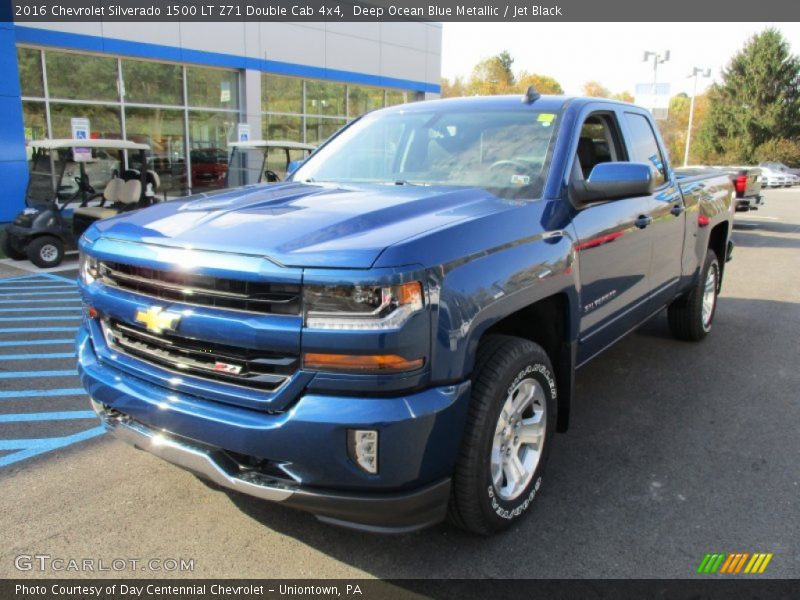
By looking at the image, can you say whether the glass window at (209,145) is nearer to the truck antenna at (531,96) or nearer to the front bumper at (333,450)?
the truck antenna at (531,96)

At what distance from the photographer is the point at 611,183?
3.32m

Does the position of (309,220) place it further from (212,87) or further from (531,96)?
(212,87)

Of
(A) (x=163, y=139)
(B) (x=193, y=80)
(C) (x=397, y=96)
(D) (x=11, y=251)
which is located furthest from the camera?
(C) (x=397, y=96)

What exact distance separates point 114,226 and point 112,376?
680 mm

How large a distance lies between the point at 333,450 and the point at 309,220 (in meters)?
0.96

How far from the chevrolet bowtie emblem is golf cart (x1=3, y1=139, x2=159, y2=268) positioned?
8309 millimetres

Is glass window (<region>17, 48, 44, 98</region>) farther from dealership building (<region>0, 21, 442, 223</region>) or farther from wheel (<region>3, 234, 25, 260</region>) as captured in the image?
wheel (<region>3, 234, 25, 260</region>)

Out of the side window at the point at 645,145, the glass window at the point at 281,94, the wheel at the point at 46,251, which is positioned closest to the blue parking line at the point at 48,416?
the side window at the point at 645,145

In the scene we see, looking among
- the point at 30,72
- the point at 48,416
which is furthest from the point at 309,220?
the point at 30,72

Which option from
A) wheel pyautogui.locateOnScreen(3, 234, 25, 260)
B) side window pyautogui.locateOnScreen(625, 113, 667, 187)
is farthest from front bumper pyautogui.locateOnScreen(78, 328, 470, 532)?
wheel pyautogui.locateOnScreen(3, 234, 25, 260)

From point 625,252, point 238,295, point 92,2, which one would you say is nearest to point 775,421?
point 625,252

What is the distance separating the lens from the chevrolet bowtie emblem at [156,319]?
8.29 ft

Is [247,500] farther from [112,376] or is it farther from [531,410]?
[531,410]

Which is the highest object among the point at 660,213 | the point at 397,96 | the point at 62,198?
the point at 397,96
